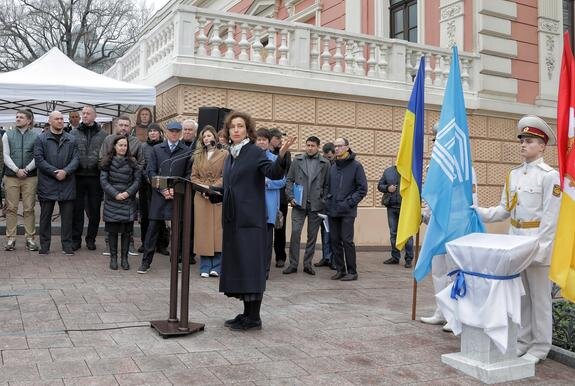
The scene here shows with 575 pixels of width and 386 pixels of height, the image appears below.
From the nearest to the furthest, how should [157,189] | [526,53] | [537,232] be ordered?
[537,232] → [157,189] → [526,53]

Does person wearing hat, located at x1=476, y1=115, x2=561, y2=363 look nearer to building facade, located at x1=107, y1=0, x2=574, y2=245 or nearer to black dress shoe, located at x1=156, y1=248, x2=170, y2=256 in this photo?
black dress shoe, located at x1=156, y1=248, x2=170, y2=256

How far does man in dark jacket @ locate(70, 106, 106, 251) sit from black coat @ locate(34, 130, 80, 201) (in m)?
0.24

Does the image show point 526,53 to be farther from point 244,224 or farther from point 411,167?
point 244,224

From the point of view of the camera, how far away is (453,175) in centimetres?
500

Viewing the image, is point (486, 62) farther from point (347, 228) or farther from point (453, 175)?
point (453, 175)

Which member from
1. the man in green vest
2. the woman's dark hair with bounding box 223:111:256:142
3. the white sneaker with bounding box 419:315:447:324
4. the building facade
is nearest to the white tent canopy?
the building facade

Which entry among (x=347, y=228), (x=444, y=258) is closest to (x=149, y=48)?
(x=347, y=228)

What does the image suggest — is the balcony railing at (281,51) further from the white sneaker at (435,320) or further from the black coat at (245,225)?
the white sneaker at (435,320)

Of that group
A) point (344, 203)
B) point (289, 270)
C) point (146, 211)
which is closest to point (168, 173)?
point (146, 211)

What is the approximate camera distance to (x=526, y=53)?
1317cm

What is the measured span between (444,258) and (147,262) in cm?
374

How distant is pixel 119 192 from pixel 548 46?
34.0 ft

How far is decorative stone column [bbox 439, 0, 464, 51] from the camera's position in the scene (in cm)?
1259

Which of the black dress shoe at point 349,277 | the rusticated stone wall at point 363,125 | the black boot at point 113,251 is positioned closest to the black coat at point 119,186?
the black boot at point 113,251
